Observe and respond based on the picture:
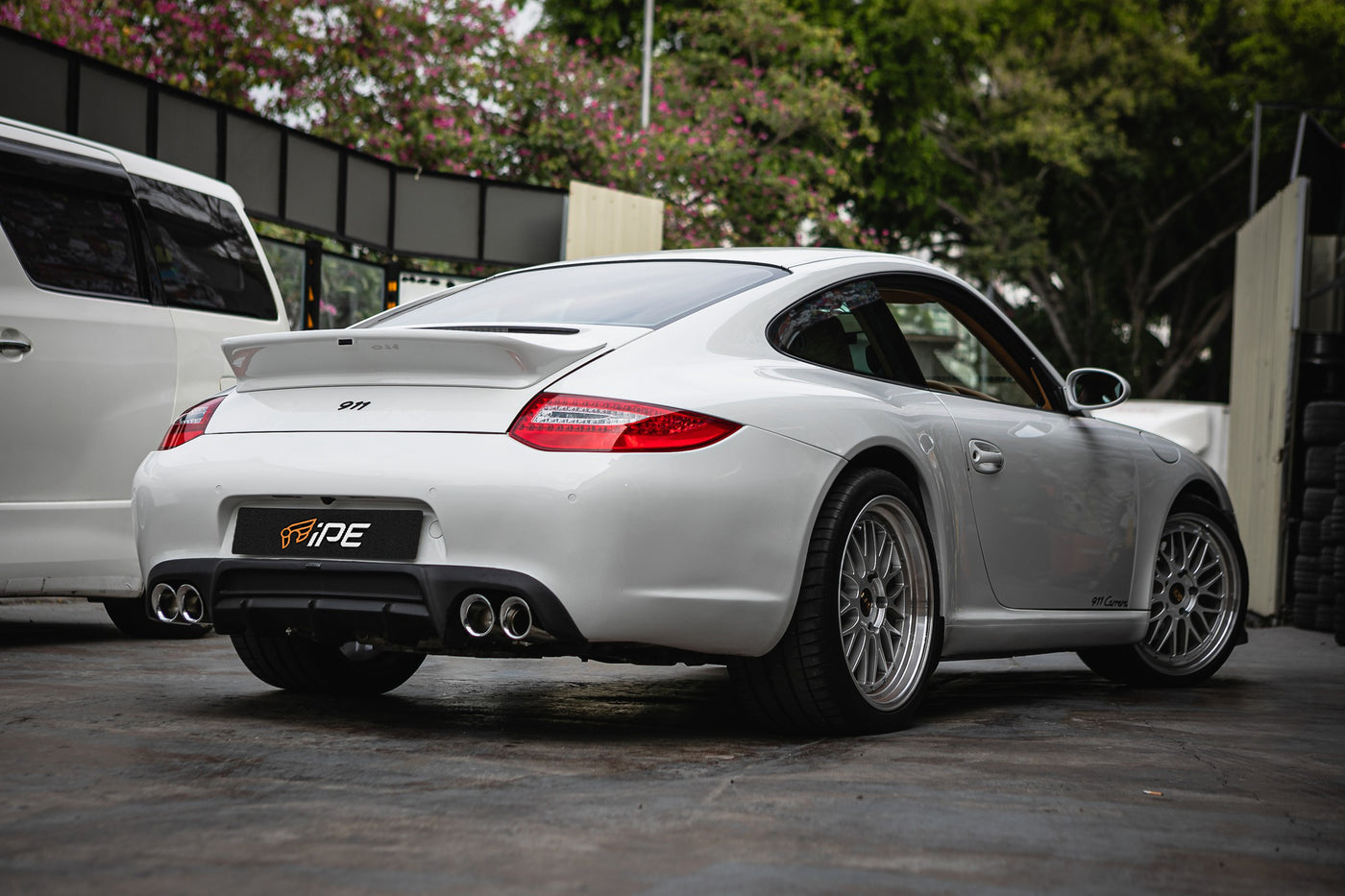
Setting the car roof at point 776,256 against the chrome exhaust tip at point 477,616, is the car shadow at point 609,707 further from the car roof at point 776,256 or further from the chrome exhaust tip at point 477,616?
the car roof at point 776,256

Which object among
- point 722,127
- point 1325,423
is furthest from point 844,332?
point 722,127

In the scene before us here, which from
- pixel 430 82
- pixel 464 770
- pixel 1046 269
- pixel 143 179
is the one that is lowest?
pixel 464 770

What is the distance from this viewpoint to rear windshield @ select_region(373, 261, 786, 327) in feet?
15.2

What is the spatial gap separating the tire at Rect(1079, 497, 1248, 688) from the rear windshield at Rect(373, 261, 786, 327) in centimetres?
222

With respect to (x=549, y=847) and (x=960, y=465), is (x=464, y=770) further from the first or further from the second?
(x=960, y=465)

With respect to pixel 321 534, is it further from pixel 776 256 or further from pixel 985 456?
pixel 985 456

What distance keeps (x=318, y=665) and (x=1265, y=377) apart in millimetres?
8678

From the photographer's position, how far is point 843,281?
16.4 feet

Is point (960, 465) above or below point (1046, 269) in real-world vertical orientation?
below

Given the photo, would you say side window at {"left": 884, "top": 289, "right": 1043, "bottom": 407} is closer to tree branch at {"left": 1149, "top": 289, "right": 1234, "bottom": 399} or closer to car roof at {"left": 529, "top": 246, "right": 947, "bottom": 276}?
car roof at {"left": 529, "top": 246, "right": 947, "bottom": 276}

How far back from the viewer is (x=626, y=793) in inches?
141

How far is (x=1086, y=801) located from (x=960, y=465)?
1.53m

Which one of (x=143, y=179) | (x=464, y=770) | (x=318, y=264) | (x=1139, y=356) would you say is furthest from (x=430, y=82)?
(x=464, y=770)

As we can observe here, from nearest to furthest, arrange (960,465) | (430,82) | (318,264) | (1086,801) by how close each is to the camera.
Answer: (1086,801) → (960,465) → (318,264) → (430,82)
